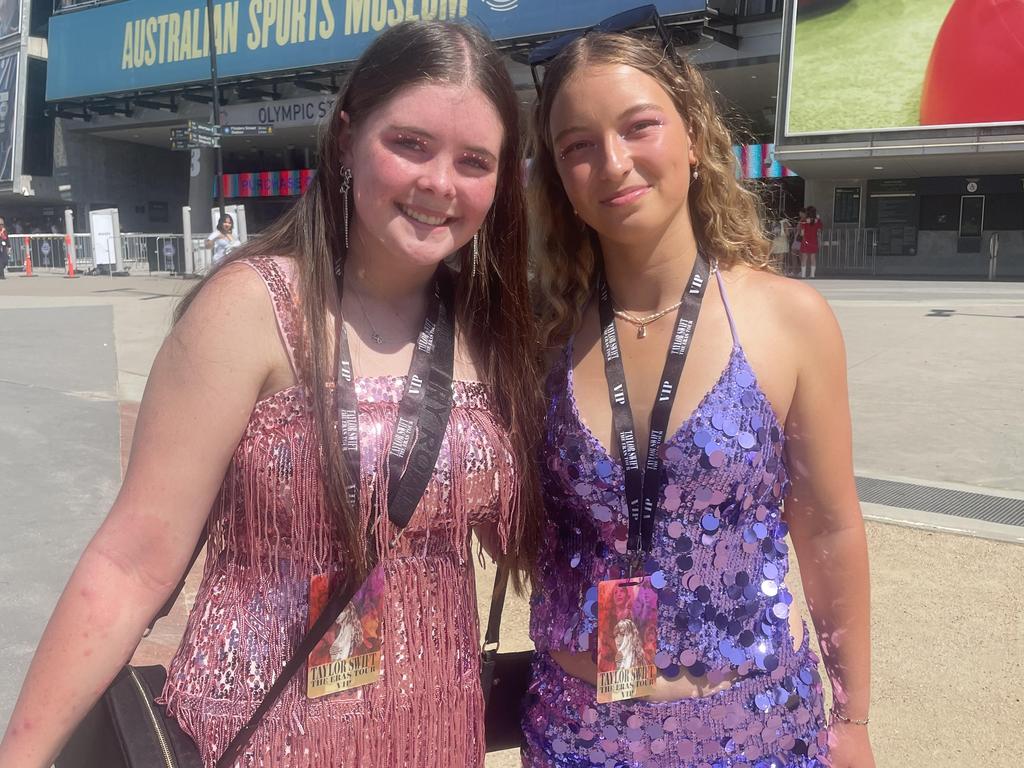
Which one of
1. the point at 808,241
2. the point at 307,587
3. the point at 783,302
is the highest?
the point at 808,241

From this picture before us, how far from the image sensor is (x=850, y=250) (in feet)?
77.7

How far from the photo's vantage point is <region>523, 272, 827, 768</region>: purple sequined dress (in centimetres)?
159

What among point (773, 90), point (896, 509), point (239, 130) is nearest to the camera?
point (896, 509)

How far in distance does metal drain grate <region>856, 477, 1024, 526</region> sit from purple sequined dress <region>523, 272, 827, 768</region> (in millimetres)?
3551

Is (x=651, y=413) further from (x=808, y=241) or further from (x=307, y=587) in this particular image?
(x=808, y=241)

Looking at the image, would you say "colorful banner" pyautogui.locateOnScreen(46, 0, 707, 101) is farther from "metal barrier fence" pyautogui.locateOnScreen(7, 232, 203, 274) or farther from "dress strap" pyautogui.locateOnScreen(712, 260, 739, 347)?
"dress strap" pyautogui.locateOnScreen(712, 260, 739, 347)

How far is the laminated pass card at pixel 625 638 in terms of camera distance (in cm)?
158

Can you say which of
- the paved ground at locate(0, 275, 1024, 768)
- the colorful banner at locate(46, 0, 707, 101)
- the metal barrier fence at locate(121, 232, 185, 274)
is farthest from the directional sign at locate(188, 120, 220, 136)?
the metal barrier fence at locate(121, 232, 185, 274)

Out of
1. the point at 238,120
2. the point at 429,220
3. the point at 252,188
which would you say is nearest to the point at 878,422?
the point at 429,220

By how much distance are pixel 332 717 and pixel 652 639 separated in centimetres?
60

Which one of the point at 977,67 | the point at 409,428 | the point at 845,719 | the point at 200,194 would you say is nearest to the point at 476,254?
the point at 409,428

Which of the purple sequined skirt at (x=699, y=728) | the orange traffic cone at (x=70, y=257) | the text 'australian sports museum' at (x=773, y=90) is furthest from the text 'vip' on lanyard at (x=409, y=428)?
the orange traffic cone at (x=70, y=257)

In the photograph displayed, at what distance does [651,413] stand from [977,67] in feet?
69.5

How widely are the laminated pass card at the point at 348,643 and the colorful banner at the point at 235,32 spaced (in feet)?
67.1
